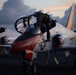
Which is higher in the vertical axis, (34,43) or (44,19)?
(44,19)

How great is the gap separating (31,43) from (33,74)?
1.72m

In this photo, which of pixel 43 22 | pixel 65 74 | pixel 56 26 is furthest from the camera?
pixel 56 26

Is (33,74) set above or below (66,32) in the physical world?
below

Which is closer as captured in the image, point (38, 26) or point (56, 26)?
point (38, 26)

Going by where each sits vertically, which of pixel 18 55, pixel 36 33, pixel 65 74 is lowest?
pixel 65 74

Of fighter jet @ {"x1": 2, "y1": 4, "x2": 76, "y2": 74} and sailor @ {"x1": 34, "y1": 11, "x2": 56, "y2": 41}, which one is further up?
sailor @ {"x1": 34, "y1": 11, "x2": 56, "y2": 41}

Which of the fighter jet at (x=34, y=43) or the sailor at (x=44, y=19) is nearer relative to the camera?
the fighter jet at (x=34, y=43)

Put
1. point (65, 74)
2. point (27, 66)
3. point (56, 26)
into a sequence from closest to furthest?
point (27, 66) → point (65, 74) → point (56, 26)

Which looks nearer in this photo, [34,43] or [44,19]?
[34,43]

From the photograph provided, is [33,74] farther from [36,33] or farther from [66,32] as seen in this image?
[66,32]

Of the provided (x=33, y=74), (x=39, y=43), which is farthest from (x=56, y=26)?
(x=33, y=74)

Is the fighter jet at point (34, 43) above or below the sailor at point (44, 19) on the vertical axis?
below

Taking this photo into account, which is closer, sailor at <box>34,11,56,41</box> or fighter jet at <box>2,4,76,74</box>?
fighter jet at <box>2,4,76,74</box>

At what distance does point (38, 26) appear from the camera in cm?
1867
